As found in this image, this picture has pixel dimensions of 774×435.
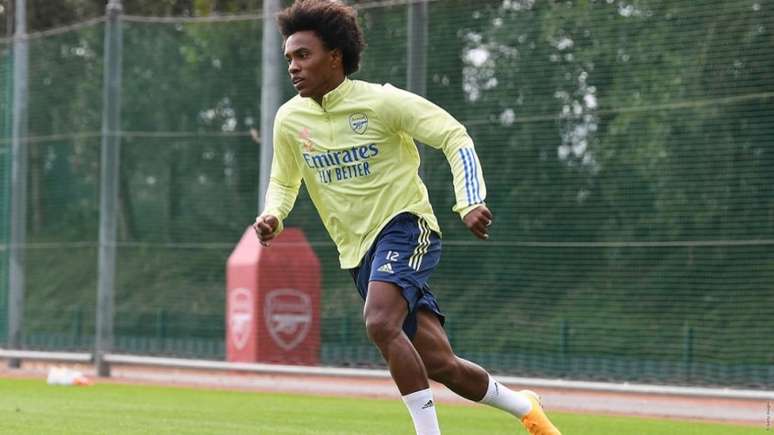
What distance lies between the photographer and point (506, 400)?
6.60 metres

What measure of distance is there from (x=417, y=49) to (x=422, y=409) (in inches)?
308

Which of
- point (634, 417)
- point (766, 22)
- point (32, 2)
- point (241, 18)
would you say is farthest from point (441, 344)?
point (32, 2)

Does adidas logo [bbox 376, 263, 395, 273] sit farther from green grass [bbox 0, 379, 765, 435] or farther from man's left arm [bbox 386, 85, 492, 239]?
green grass [bbox 0, 379, 765, 435]

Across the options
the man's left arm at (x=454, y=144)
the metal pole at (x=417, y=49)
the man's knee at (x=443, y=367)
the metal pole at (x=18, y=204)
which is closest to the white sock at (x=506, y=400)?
the man's knee at (x=443, y=367)

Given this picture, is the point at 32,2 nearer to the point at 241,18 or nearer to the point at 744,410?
the point at 241,18

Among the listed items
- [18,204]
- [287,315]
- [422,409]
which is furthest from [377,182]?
[18,204]

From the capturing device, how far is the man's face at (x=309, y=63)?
653 cm

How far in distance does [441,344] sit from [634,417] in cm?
479

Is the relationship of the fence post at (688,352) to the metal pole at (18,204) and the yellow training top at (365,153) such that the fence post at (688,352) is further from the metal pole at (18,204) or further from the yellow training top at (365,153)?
the metal pole at (18,204)

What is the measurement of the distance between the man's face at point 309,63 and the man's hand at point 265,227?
0.58 meters

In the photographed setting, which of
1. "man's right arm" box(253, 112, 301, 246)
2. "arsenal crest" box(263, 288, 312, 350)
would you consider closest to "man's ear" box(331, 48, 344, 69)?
"man's right arm" box(253, 112, 301, 246)

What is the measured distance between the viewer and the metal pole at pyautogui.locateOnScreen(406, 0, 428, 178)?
1344 cm

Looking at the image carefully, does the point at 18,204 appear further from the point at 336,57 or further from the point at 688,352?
the point at 336,57

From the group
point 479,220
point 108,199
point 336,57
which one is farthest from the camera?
point 108,199
